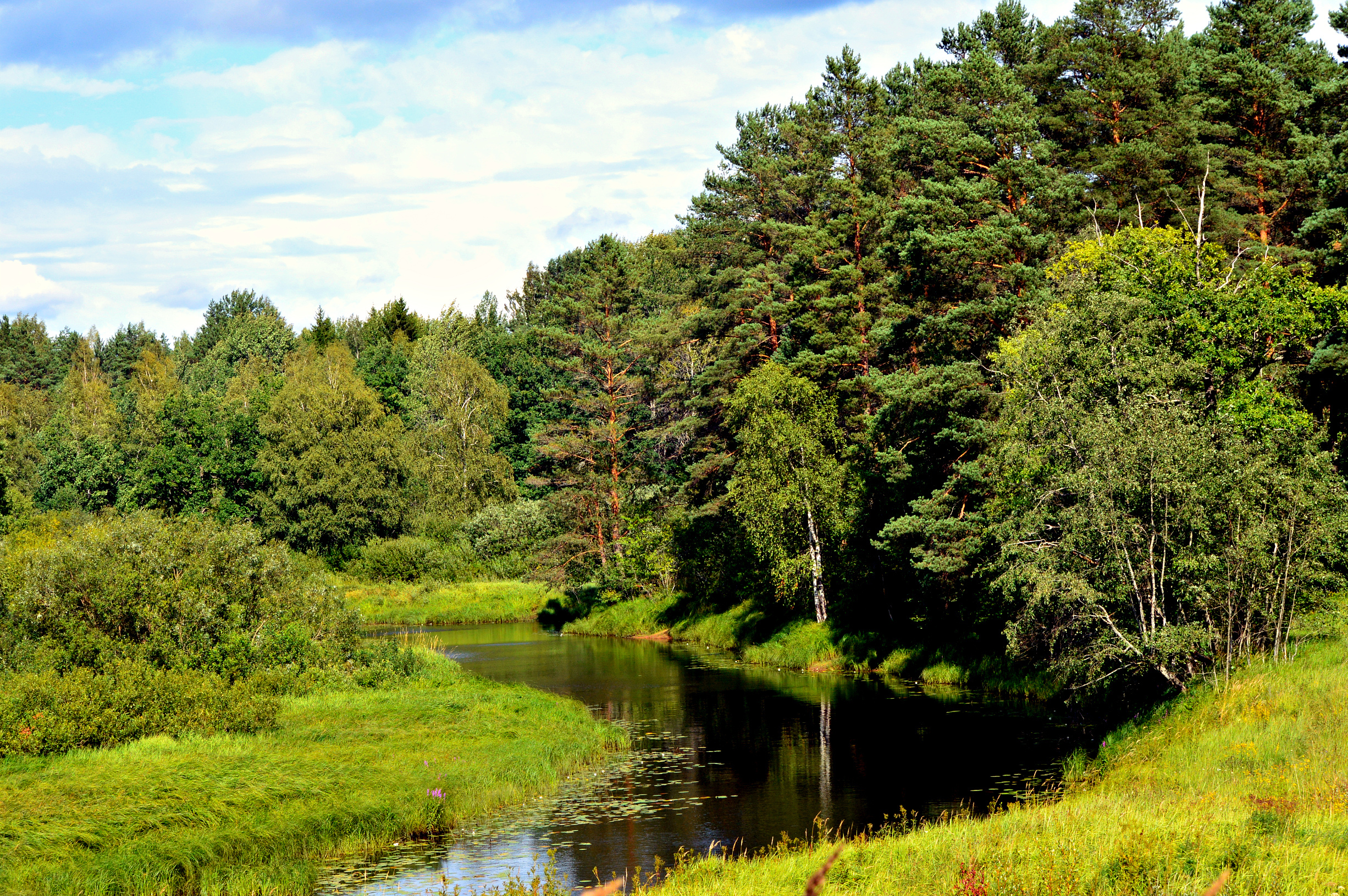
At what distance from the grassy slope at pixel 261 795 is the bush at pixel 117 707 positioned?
0.64 meters

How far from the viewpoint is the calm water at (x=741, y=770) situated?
2231 cm

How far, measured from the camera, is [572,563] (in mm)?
74125

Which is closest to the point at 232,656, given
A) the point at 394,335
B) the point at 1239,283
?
the point at 1239,283

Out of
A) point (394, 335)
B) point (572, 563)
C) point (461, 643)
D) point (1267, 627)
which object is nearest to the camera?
point (1267, 627)

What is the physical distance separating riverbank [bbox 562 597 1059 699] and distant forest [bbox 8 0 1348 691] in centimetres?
118

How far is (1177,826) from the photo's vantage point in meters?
16.7

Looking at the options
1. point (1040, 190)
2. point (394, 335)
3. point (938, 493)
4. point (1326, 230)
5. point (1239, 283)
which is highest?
point (394, 335)

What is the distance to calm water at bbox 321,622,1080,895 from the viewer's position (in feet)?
73.2

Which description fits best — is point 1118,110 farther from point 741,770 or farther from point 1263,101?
point 741,770

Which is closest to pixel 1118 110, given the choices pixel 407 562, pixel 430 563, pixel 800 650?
pixel 800 650

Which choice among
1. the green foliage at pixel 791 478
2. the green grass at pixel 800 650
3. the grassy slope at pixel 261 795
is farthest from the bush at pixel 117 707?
the green foliage at pixel 791 478

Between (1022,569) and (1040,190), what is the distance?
62.4 ft

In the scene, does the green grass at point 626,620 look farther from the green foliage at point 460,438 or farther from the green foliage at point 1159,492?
the green foliage at point 1159,492

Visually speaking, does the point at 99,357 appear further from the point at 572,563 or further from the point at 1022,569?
the point at 1022,569
